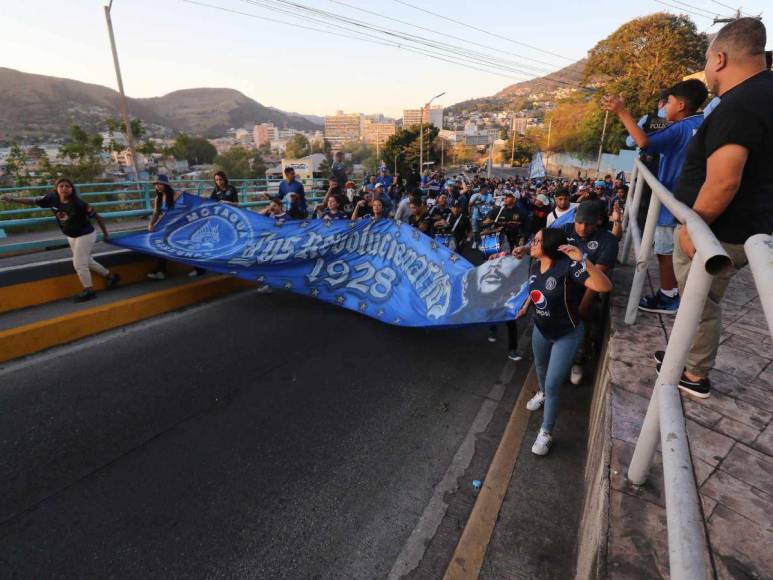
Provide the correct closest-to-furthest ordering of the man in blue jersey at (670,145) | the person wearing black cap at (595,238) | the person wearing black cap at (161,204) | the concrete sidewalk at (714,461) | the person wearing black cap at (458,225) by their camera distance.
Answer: the concrete sidewalk at (714,461)
the man in blue jersey at (670,145)
the person wearing black cap at (595,238)
the person wearing black cap at (161,204)
the person wearing black cap at (458,225)

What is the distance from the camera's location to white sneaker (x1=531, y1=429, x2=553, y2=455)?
338 centimetres

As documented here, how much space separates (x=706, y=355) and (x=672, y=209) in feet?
3.37

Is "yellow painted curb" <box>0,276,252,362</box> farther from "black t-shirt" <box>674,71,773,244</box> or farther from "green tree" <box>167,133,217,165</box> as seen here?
"green tree" <box>167,133,217,165</box>

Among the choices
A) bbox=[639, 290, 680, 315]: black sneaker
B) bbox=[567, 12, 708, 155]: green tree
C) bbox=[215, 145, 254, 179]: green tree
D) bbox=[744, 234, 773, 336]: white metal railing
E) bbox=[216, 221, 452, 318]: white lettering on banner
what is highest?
bbox=[567, 12, 708, 155]: green tree

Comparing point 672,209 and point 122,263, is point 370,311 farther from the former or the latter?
point 122,263

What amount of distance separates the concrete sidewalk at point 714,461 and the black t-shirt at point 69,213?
23.1ft

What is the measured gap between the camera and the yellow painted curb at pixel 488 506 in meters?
2.53

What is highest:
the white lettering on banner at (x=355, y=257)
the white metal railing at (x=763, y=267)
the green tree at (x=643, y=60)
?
the green tree at (x=643, y=60)

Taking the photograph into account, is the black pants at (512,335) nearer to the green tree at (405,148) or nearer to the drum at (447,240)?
the drum at (447,240)

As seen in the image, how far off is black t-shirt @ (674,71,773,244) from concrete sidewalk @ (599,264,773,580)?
1.07m

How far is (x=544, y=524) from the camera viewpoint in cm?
277

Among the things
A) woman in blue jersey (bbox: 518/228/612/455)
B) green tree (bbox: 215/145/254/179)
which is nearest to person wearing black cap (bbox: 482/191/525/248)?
woman in blue jersey (bbox: 518/228/612/455)

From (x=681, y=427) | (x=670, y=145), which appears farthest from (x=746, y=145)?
(x=670, y=145)

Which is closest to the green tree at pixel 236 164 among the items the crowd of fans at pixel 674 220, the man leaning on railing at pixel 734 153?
the crowd of fans at pixel 674 220
